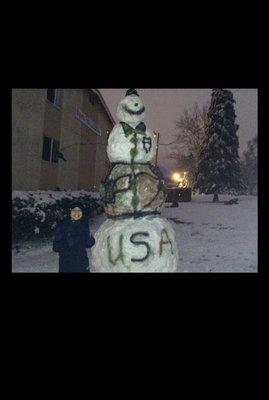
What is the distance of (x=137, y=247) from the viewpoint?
16.0 feet

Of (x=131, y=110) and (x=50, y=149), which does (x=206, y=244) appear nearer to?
(x=131, y=110)

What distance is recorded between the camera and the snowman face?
17.2 feet

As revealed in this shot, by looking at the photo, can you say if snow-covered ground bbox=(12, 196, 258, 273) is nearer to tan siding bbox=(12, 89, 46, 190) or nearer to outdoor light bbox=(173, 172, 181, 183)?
tan siding bbox=(12, 89, 46, 190)

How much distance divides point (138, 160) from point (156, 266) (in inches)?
60.8

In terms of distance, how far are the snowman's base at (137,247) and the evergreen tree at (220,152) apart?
12.2 metres

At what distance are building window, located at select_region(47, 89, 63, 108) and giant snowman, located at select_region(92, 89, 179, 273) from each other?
262 inches

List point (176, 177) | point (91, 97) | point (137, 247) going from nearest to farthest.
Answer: point (137, 247) → point (91, 97) → point (176, 177)

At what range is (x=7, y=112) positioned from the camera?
536cm

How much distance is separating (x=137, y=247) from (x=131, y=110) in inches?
79.8

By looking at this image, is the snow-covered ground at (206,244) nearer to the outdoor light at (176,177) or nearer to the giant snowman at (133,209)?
the giant snowman at (133,209)

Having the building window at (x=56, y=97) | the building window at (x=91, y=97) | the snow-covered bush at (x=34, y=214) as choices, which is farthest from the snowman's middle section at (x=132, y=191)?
the building window at (x=91, y=97)

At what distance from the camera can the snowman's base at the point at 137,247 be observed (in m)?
4.90

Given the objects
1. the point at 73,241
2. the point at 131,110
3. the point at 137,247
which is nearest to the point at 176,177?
the point at 131,110

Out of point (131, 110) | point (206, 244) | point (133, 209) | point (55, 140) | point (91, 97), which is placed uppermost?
point (91, 97)
